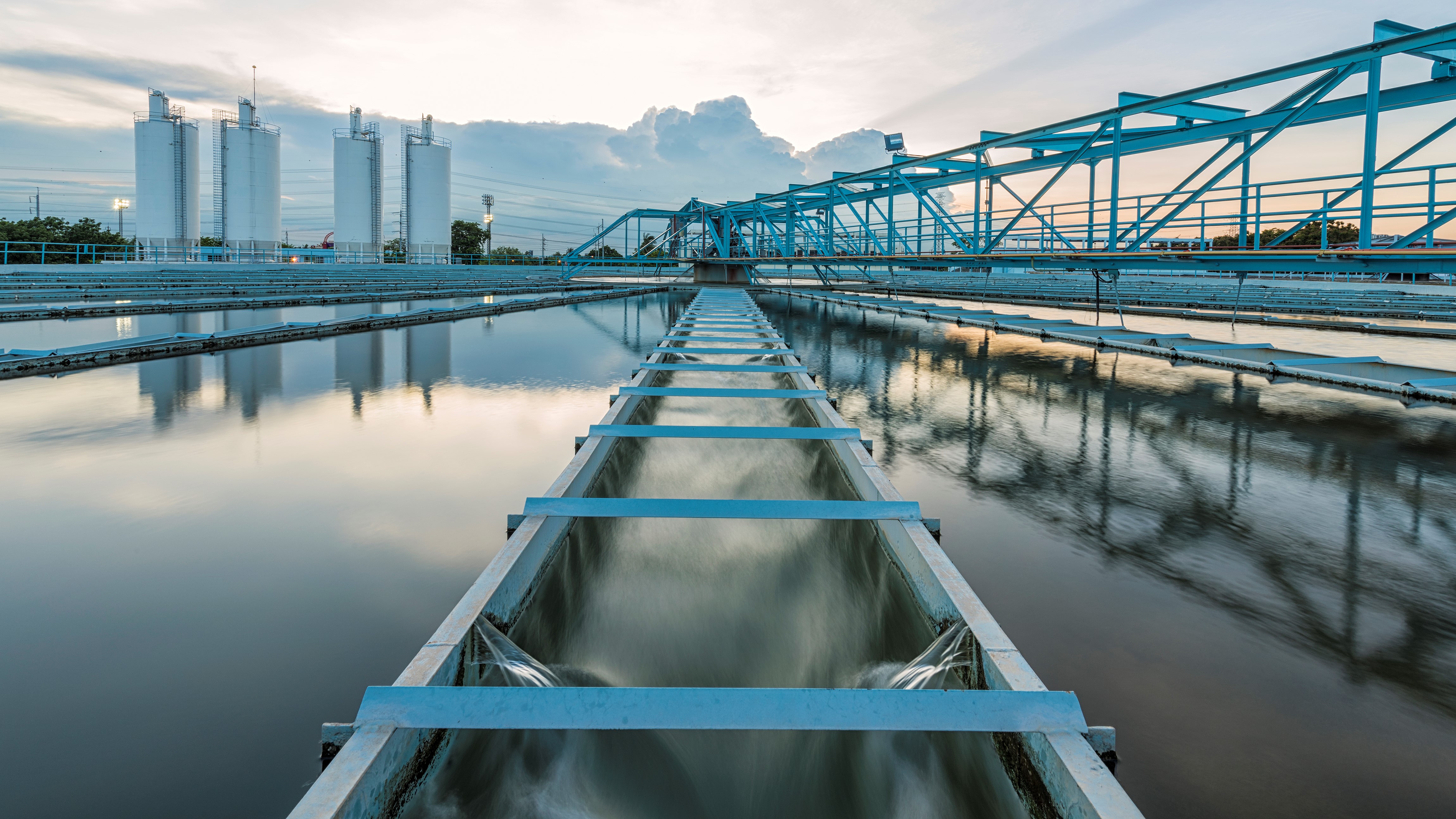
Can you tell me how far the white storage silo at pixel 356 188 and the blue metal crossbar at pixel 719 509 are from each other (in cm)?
4559

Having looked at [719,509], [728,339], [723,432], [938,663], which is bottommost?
[938,663]

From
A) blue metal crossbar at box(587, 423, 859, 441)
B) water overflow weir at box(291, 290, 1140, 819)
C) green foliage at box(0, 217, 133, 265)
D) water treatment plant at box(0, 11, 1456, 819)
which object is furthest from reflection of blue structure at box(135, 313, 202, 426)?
green foliage at box(0, 217, 133, 265)

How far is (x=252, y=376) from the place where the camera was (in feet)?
22.8

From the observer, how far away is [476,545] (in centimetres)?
305

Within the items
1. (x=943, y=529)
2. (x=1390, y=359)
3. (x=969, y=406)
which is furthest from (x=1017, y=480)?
(x=1390, y=359)

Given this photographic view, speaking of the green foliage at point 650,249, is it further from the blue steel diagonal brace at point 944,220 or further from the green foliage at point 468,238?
the green foliage at point 468,238

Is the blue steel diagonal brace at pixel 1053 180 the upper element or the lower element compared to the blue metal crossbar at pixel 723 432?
upper

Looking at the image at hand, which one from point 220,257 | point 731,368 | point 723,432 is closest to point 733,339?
point 731,368

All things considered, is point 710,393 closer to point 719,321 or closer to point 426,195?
point 719,321

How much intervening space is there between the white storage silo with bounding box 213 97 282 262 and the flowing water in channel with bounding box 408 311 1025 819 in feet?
150

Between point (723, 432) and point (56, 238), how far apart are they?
5494 cm

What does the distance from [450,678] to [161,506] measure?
2525mm

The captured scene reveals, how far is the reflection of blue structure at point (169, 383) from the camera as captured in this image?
5.39 meters

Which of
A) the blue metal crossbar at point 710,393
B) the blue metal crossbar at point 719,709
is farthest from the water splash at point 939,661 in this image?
the blue metal crossbar at point 710,393
